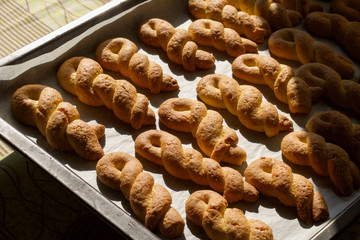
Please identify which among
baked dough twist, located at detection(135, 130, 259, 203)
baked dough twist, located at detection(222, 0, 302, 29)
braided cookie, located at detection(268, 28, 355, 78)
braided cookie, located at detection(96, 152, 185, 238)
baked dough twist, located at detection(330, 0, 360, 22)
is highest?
baked dough twist, located at detection(330, 0, 360, 22)

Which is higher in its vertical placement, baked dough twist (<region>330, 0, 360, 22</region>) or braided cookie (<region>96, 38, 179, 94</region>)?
baked dough twist (<region>330, 0, 360, 22</region>)

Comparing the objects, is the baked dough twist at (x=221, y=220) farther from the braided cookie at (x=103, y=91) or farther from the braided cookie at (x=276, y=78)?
the braided cookie at (x=276, y=78)

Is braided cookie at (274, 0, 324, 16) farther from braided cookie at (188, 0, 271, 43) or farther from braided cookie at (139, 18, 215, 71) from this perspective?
braided cookie at (139, 18, 215, 71)

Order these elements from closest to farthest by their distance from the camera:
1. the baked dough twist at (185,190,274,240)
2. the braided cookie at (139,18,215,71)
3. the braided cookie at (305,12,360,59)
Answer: the baked dough twist at (185,190,274,240), the braided cookie at (139,18,215,71), the braided cookie at (305,12,360,59)

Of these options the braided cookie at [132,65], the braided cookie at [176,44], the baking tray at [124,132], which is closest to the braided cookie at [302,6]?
the baking tray at [124,132]

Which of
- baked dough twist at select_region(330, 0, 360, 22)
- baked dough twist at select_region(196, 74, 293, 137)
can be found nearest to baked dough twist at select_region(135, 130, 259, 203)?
baked dough twist at select_region(196, 74, 293, 137)

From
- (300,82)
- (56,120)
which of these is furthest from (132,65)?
(300,82)

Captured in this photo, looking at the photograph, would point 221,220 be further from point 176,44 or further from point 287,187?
point 176,44

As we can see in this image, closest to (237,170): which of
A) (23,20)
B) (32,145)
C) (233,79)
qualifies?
(233,79)
